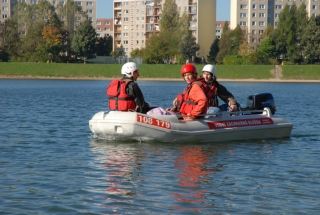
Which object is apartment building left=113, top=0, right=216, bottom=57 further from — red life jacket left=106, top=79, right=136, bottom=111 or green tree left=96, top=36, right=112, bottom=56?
red life jacket left=106, top=79, right=136, bottom=111

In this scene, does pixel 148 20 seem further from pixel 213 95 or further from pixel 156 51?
pixel 213 95

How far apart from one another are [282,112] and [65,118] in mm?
9911

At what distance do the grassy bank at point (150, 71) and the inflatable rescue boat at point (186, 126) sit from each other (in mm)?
58712

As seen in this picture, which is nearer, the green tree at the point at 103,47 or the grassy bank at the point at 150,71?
the grassy bank at the point at 150,71

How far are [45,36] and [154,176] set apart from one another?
266 ft

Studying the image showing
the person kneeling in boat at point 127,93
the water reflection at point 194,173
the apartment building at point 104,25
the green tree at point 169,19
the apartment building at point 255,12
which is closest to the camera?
the water reflection at point 194,173

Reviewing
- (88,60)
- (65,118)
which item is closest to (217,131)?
(65,118)

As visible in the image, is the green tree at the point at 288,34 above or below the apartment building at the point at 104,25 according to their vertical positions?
below

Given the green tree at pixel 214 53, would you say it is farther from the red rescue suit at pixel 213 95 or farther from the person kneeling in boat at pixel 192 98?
the person kneeling in boat at pixel 192 98

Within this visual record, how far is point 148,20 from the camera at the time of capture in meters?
126

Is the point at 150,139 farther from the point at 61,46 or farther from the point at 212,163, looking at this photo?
the point at 61,46

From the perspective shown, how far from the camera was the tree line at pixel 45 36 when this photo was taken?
→ 288 feet

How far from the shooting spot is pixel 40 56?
86.1 meters

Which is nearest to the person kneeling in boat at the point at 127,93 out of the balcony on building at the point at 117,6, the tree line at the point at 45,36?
the tree line at the point at 45,36
